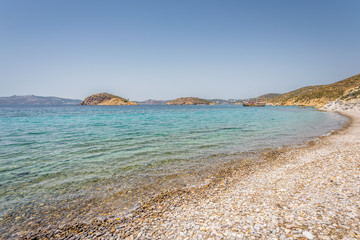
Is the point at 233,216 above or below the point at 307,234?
below

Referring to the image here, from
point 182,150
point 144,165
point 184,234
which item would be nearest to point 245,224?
point 184,234

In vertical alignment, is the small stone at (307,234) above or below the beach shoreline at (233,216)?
above

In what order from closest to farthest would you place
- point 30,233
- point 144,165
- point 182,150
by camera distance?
point 30,233 → point 144,165 → point 182,150

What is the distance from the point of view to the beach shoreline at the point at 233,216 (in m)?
5.07

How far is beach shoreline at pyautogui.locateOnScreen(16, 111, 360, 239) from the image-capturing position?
507 centimetres

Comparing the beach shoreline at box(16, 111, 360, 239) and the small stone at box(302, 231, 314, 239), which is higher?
the small stone at box(302, 231, 314, 239)

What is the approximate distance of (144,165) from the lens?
40.4 feet

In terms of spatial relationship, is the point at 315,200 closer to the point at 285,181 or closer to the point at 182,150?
the point at 285,181

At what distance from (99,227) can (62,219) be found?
71.7 inches

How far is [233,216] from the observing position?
593 cm

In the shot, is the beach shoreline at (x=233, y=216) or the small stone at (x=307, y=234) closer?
the small stone at (x=307, y=234)

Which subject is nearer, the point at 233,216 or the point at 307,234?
the point at 307,234

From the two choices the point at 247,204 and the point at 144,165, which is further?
the point at 144,165

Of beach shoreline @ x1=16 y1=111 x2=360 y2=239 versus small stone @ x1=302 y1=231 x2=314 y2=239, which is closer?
small stone @ x1=302 y1=231 x2=314 y2=239
